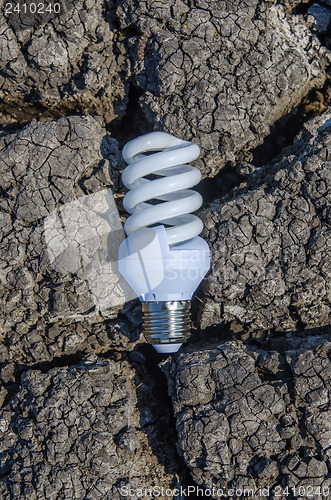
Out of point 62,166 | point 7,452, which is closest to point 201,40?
point 62,166

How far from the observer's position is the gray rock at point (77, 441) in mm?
1908

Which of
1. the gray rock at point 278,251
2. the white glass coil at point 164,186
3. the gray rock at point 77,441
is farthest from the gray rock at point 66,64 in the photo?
the gray rock at point 77,441

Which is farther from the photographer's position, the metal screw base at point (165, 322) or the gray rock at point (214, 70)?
the gray rock at point (214, 70)

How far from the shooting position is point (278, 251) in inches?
82.1

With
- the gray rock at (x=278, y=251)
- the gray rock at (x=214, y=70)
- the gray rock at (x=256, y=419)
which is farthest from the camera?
the gray rock at (x=214, y=70)

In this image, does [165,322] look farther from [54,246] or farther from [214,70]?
[214,70]

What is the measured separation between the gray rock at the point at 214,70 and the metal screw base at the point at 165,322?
0.67 metres

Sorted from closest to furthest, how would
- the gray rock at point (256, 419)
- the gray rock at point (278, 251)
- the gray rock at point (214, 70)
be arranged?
the gray rock at point (256, 419) → the gray rock at point (278, 251) → the gray rock at point (214, 70)

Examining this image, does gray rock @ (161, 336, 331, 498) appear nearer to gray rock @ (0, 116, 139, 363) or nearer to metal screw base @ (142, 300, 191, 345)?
metal screw base @ (142, 300, 191, 345)

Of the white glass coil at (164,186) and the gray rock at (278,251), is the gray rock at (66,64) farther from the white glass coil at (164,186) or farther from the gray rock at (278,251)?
the gray rock at (278,251)

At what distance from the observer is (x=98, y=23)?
2.24 metres

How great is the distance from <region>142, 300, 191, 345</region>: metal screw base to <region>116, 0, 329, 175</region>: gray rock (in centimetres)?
67

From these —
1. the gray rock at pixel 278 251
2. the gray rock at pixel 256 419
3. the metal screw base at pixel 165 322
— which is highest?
the gray rock at pixel 278 251

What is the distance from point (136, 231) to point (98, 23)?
1.01 metres
